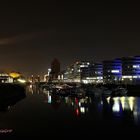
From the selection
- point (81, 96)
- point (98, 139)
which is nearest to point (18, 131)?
point (98, 139)

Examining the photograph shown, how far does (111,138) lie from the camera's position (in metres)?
25.6

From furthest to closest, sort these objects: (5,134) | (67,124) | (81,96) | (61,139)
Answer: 1. (81,96)
2. (67,124)
3. (5,134)
4. (61,139)

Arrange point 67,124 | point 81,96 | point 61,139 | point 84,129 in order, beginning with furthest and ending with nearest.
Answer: point 81,96
point 67,124
point 84,129
point 61,139

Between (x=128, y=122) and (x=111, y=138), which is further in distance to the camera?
(x=128, y=122)

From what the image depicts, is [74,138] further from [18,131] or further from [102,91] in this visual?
[102,91]

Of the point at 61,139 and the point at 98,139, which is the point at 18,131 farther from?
the point at 98,139

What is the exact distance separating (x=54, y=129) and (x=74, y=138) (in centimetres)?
522

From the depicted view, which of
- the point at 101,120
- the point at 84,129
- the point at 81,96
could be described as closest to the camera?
the point at 84,129

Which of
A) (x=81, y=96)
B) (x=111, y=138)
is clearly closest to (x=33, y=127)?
(x=111, y=138)

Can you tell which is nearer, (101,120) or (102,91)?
(101,120)

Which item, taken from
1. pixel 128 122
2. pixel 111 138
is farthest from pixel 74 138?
pixel 128 122

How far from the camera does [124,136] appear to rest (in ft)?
86.6

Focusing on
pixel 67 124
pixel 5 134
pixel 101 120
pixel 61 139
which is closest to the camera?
pixel 61 139

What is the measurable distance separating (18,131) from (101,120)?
11.3 meters
